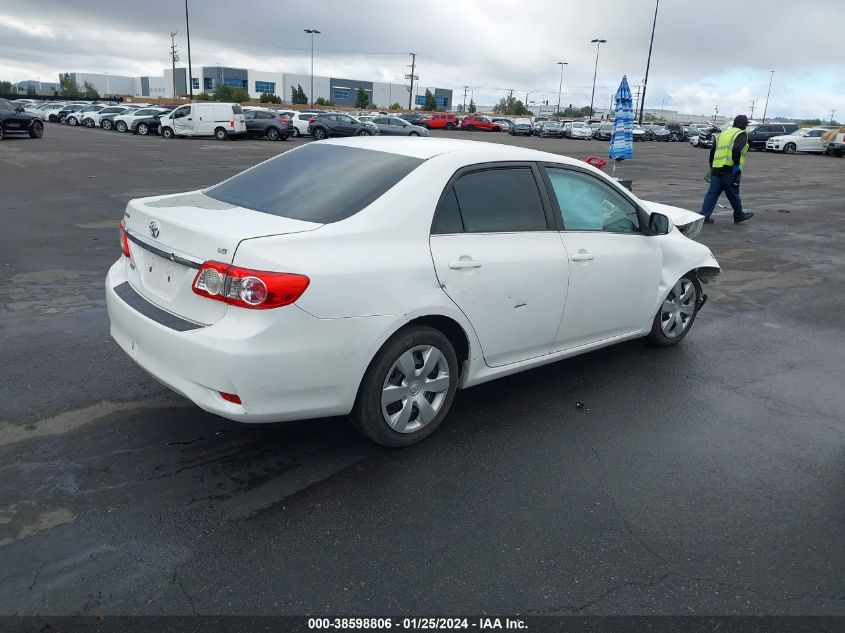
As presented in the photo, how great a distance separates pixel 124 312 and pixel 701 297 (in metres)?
4.50

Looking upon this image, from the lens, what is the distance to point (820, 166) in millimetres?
31547

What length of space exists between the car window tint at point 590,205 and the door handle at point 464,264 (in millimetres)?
900

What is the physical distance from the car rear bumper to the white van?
3582cm

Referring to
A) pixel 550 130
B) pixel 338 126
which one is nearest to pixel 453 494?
pixel 338 126

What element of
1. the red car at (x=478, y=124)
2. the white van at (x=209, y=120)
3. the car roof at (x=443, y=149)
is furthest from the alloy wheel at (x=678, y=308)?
the red car at (x=478, y=124)

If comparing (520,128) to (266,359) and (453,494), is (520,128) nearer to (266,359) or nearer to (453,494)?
(453,494)

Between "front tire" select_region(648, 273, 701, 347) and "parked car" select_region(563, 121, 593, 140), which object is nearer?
"front tire" select_region(648, 273, 701, 347)

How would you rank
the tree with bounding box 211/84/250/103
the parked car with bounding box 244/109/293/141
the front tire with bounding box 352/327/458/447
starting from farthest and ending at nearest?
the tree with bounding box 211/84/250/103, the parked car with bounding box 244/109/293/141, the front tire with bounding box 352/327/458/447

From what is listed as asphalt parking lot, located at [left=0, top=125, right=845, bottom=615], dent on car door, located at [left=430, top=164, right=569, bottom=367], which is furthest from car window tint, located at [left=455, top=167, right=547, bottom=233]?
asphalt parking lot, located at [left=0, top=125, right=845, bottom=615]

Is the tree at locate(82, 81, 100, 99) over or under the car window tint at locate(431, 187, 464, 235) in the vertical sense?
over

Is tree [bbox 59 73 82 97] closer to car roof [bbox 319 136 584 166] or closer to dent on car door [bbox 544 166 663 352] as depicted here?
car roof [bbox 319 136 584 166]

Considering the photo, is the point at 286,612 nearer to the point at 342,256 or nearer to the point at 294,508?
the point at 294,508

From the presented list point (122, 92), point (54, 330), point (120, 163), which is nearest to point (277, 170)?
point (54, 330)

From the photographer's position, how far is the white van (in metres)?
36.3
